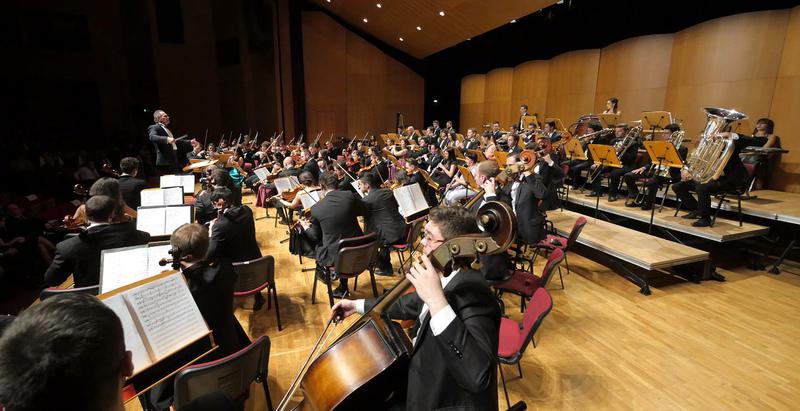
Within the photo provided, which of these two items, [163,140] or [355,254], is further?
[163,140]

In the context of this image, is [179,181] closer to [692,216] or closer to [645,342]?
[645,342]

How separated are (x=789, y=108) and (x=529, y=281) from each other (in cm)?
726

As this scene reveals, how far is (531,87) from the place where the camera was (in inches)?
579

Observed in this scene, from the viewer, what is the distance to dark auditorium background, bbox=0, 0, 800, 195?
801 centimetres

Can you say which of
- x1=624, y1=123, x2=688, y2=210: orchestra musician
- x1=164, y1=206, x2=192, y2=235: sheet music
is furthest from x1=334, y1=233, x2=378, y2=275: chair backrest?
x1=624, y1=123, x2=688, y2=210: orchestra musician

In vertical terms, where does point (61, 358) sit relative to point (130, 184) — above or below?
above

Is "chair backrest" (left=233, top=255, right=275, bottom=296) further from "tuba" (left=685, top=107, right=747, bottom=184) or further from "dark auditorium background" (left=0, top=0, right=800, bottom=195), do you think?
"dark auditorium background" (left=0, top=0, right=800, bottom=195)

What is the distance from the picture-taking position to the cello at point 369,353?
65.0 inches

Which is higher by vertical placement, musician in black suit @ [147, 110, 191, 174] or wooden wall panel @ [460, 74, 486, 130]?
wooden wall panel @ [460, 74, 486, 130]

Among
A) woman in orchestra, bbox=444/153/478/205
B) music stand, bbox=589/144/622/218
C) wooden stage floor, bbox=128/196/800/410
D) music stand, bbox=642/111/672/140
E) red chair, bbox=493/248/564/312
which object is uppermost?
music stand, bbox=642/111/672/140

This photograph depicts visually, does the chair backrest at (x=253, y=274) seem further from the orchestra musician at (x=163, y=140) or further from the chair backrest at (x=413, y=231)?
the orchestra musician at (x=163, y=140)

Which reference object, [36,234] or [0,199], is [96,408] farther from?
[0,199]

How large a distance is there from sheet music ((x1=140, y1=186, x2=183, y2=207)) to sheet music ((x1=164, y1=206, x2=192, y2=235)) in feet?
3.39

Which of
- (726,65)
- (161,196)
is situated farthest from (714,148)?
(161,196)
